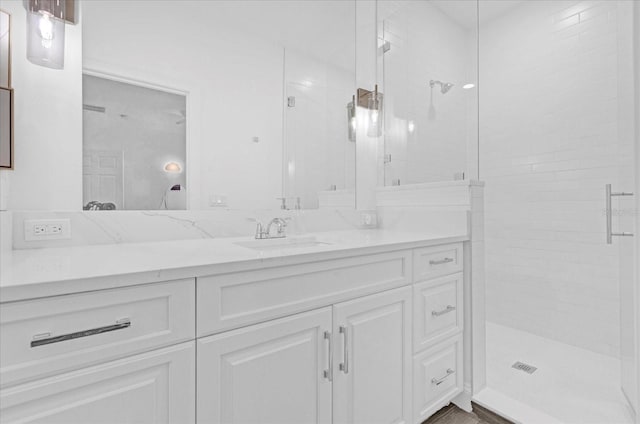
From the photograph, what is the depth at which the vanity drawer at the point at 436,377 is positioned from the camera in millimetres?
1486

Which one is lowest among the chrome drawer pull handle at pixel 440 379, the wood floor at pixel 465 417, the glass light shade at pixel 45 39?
the wood floor at pixel 465 417

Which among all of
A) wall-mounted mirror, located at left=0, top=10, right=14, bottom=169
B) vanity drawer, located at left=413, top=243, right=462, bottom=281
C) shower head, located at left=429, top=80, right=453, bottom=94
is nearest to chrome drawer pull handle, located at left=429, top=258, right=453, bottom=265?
vanity drawer, located at left=413, top=243, right=462, bottom=281

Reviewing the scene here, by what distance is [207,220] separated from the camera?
1545mm

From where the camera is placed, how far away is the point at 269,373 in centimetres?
99

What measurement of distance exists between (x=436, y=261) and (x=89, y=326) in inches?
54.7

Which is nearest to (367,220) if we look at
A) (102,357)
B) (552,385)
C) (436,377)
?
(436,377)

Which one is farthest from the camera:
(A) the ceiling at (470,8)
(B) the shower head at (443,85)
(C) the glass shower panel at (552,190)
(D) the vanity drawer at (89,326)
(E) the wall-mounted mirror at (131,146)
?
(A) the ceiling at (470,8)

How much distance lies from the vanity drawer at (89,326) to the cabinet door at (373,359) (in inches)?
22.2

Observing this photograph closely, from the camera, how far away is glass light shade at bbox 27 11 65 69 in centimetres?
119

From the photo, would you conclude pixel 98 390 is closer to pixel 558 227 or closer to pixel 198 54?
pixel 198 54

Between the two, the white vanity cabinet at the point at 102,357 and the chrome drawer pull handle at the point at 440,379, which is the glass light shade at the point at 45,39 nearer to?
the white vanity cabinet at the point at 102,357

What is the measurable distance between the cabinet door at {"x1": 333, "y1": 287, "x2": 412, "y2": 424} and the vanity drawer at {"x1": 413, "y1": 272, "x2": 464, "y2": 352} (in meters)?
0.07

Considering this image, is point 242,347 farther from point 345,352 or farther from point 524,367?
point 524,367

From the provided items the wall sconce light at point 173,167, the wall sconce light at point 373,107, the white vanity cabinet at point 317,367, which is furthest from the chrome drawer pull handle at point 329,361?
the wall sconce light at point 373,107
